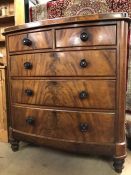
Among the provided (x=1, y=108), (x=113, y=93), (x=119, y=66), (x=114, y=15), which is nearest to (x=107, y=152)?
(x=113, y=93)

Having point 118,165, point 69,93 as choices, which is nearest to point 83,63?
point 69,93

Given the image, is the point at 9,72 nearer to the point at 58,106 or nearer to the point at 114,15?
the point at 58,106

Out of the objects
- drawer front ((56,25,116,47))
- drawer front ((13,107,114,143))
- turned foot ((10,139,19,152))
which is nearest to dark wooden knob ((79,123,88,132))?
drawer front ((13,107,114,143))

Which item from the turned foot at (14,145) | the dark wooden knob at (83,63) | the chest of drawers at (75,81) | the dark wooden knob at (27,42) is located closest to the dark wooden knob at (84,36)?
the chest of drawers at (75,81)

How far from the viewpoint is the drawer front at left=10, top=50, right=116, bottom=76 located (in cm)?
111

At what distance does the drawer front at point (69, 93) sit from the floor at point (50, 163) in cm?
43

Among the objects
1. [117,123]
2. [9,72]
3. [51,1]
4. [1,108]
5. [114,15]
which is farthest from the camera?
[51,1]

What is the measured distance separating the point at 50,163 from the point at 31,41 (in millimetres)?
872

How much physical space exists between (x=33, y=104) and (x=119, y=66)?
65cm

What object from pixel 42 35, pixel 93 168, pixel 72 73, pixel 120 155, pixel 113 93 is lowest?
pixel 93 168

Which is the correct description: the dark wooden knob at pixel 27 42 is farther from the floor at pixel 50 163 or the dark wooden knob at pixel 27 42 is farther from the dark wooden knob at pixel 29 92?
the floor at pixel 50 163

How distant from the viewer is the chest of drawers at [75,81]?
3.63 ft

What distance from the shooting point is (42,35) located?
4.07 ft

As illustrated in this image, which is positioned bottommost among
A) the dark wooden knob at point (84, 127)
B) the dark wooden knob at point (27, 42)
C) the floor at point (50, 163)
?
the floor at point (50, 163)
